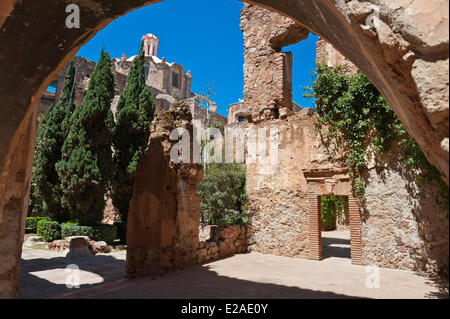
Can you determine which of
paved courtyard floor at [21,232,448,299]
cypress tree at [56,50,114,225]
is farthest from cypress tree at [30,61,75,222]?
paved courtyard floor at [21,232,448,299]

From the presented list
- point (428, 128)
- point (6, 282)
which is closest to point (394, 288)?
point (428, 128)

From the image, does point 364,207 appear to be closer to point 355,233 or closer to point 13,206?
point 355,233

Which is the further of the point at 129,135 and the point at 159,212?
the point at 129,135

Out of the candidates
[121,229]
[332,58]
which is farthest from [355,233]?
[121,229]

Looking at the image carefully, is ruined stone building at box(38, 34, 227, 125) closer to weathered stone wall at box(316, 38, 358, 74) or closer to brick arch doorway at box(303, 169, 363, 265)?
weathered stone wall at box(316, 38, 358, 74)

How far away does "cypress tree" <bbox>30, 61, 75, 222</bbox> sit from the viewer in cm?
1402

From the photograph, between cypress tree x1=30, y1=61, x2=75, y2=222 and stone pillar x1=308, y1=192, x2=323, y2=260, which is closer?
stone pillar x1=308, y1=192, x2=323, y2=260

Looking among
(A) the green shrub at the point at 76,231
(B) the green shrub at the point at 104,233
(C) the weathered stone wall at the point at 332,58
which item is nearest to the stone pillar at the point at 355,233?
(C) the weathered stone wall at the point at 332,58

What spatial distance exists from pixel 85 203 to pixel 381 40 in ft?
45.4

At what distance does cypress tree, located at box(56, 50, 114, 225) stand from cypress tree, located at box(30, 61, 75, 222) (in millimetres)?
689

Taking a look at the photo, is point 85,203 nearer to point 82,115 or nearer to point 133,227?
point 82,115

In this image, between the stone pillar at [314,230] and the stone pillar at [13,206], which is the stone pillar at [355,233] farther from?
the stone pillar at [13,206]

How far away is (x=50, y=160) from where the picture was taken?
14547 millimetres

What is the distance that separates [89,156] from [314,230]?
1046cm
